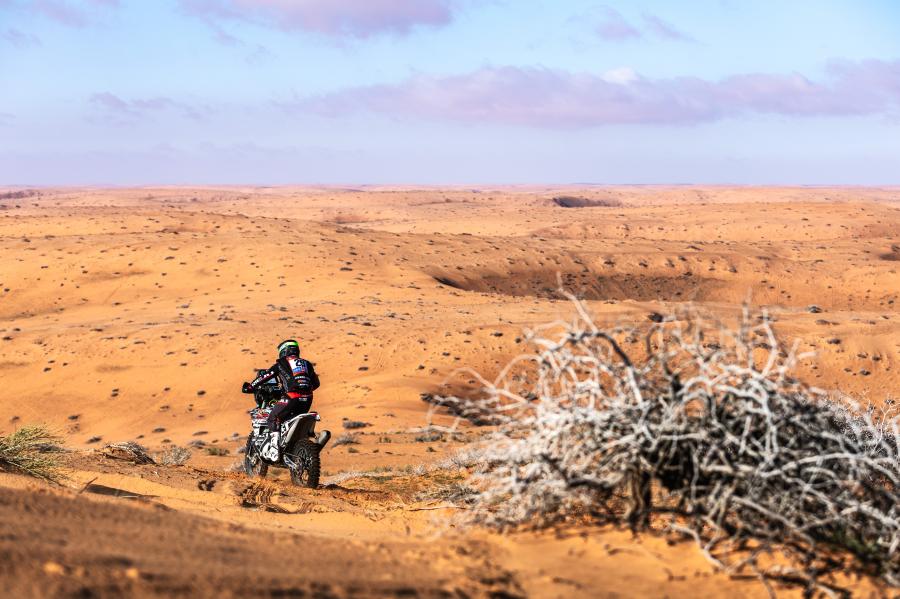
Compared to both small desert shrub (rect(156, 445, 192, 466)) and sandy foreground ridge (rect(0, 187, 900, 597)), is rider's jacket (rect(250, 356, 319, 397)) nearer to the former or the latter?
sandy foreground ridge (rect(0, 187, 900, 597))

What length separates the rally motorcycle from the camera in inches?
424

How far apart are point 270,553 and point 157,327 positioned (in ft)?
66.0

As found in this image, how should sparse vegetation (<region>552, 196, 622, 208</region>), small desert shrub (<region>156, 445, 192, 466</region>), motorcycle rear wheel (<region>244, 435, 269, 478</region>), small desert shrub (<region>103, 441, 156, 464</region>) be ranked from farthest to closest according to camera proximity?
sparse vegetation (<region>552, 196, 622, 208</region>) < small desert shrub (<region>156, 445, 192, 466</region>) < small desert shrub (<region>103, 441, 156, 464</region>) < motorcycle rear wheel (<region>244, 435, 269, 478</region>)

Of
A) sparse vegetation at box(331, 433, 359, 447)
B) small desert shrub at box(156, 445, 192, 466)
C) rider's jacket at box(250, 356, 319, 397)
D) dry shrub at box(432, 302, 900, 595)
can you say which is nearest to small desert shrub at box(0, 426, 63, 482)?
rider's jacket at box(250, 356, 319, 397)

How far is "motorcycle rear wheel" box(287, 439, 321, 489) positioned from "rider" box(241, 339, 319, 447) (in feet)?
0.99

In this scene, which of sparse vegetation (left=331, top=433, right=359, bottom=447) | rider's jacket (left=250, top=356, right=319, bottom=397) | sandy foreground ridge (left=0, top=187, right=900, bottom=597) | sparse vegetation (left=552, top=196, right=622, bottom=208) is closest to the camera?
sandy foreground ridge (left=0, top=187, right=900, bottom=597)

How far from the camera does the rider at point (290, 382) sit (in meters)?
10.5

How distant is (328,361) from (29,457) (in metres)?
12.5

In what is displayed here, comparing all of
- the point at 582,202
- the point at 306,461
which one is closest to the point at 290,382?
the point at 306,461

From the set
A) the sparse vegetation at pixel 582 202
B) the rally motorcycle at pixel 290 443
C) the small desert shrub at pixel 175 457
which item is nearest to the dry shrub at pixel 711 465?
the rally motorcycle at pixel 290 443

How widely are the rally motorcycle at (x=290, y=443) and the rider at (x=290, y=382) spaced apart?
0.35ft

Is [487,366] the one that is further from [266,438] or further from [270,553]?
[270,553]

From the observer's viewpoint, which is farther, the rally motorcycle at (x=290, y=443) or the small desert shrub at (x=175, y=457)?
the small desert shrub at (x=175, y=457)

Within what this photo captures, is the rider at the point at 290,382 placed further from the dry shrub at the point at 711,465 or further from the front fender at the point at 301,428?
the dry shrub at the point at 711,465
